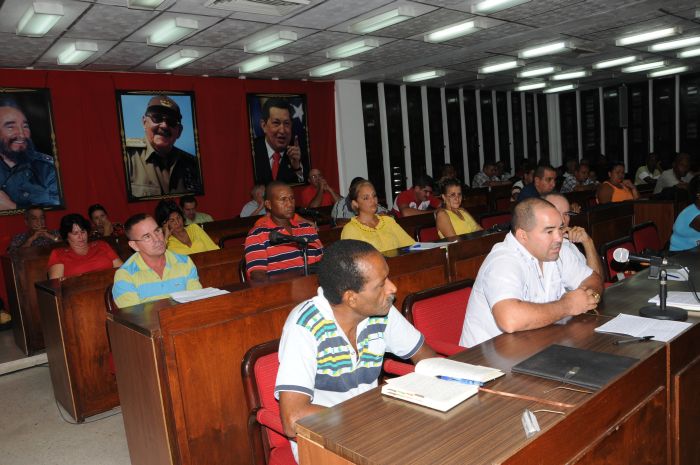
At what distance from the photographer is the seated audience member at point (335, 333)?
67.4 inches

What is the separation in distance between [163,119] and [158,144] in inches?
14.3

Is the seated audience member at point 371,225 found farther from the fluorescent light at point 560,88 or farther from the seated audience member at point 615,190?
the fluorescent light at point 560,88

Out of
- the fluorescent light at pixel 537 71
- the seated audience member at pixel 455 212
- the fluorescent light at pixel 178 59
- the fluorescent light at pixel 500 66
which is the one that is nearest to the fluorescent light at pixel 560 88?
the fluorescent light at pixel 537 71

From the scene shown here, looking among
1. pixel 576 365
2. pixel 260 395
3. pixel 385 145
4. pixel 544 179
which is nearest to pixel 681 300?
pixel 576 365

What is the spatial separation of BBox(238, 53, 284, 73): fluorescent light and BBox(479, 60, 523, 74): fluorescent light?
3806 millimetres

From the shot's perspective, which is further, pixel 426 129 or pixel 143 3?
pixel 426 129

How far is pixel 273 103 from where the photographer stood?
8938 millimetres

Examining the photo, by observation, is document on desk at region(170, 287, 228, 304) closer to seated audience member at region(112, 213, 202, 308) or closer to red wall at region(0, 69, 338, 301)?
seated audience member at region(112, 213, 202, 308)

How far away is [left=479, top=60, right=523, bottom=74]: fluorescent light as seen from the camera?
904 cm

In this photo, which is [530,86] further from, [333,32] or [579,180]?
[333,32]

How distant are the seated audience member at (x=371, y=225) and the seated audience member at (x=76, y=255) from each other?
194 centimetres

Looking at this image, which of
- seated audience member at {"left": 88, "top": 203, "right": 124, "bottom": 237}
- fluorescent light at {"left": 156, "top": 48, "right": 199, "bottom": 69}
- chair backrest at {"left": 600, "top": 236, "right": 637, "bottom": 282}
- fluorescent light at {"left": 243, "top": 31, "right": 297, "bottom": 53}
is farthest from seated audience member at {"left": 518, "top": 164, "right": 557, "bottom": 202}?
seated audience member at {"left": 88, "top": 203, "right": 124, "bottom": 237}

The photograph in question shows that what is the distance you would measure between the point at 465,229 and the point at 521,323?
2.80m

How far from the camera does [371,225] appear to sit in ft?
14.0
